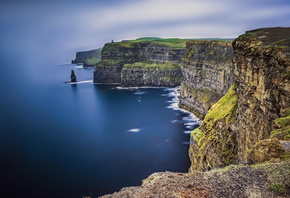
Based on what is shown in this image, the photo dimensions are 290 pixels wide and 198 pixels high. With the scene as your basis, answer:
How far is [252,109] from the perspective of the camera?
33.9 meters

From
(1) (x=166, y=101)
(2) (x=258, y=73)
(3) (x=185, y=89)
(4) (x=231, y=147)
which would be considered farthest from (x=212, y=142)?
(1) (x=166, y=101)

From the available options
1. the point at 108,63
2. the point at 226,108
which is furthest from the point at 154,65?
the point at 226,108

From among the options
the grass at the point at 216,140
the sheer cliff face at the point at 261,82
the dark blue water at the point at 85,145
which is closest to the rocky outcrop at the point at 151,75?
the dark blue water at the point at 85,145

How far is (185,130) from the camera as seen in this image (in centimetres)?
7406

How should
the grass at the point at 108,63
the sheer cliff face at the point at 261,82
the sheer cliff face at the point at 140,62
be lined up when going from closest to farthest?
1. the sheer cliff face at the point at 261,82
2. the sheer cliff face at the point at 140,62
3. the grass at the point at 108,63

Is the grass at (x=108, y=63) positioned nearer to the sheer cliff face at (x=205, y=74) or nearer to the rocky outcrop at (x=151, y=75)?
the rocky outcrop at (x=151, y=75)

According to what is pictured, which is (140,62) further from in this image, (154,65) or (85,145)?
(85,145)

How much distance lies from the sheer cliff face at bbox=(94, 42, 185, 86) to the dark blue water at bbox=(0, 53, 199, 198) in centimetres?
5267

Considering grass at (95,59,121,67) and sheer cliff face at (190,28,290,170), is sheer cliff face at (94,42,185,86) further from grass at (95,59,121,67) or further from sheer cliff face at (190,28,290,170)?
sheer cliff face at (190,28,290,170)

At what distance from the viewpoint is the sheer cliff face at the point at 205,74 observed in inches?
3423

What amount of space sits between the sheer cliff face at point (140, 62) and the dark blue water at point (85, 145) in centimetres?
5267

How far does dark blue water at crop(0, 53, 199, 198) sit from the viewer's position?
149 feet

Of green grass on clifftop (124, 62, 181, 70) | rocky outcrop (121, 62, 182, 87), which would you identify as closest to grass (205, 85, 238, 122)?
rocky outcrop (121, 62, 182, 87)

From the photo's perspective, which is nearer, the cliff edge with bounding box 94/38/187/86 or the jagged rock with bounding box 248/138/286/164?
the jagged rock with bounding box 248/138/286/164
